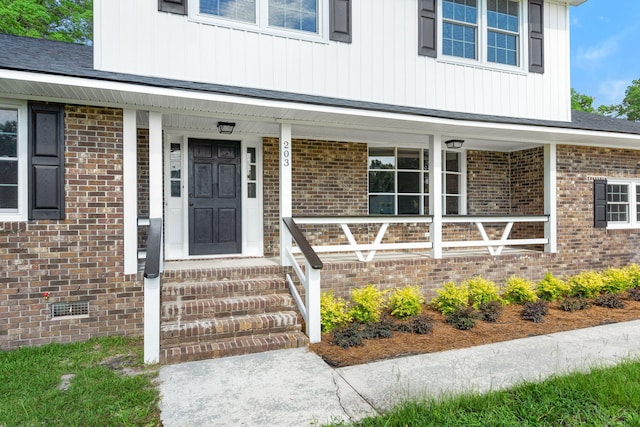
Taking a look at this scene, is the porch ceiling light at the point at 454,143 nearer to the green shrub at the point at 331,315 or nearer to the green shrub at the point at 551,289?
the green shrub at the point at 551,289

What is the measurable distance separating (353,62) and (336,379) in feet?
15.9

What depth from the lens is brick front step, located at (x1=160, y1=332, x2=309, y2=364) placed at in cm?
428

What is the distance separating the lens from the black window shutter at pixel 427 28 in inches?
273

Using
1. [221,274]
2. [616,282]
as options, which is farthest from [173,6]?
[616,282]

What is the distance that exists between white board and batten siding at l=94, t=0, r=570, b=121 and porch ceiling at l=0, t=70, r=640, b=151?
19.9 inches

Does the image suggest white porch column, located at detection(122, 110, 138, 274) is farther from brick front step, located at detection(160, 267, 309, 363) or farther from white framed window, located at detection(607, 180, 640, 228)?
white framed window, located at detection(607, 180, 640, 228)

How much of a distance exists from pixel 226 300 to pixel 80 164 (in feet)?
8.00

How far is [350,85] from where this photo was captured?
6.54 meters

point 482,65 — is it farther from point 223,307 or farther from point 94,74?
point 94,74

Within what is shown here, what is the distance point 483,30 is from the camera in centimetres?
743

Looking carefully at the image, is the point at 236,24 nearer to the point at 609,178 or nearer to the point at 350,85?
the point at 350,85

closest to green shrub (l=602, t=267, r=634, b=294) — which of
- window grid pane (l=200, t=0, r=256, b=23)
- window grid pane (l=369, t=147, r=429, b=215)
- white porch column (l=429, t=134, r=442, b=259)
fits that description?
white porch column (l=429, t=134, r=442, b=259)

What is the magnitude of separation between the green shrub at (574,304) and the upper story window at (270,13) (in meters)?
5.71

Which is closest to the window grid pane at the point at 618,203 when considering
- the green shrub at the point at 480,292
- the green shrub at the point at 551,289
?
the green shrub at the point at 551,289
